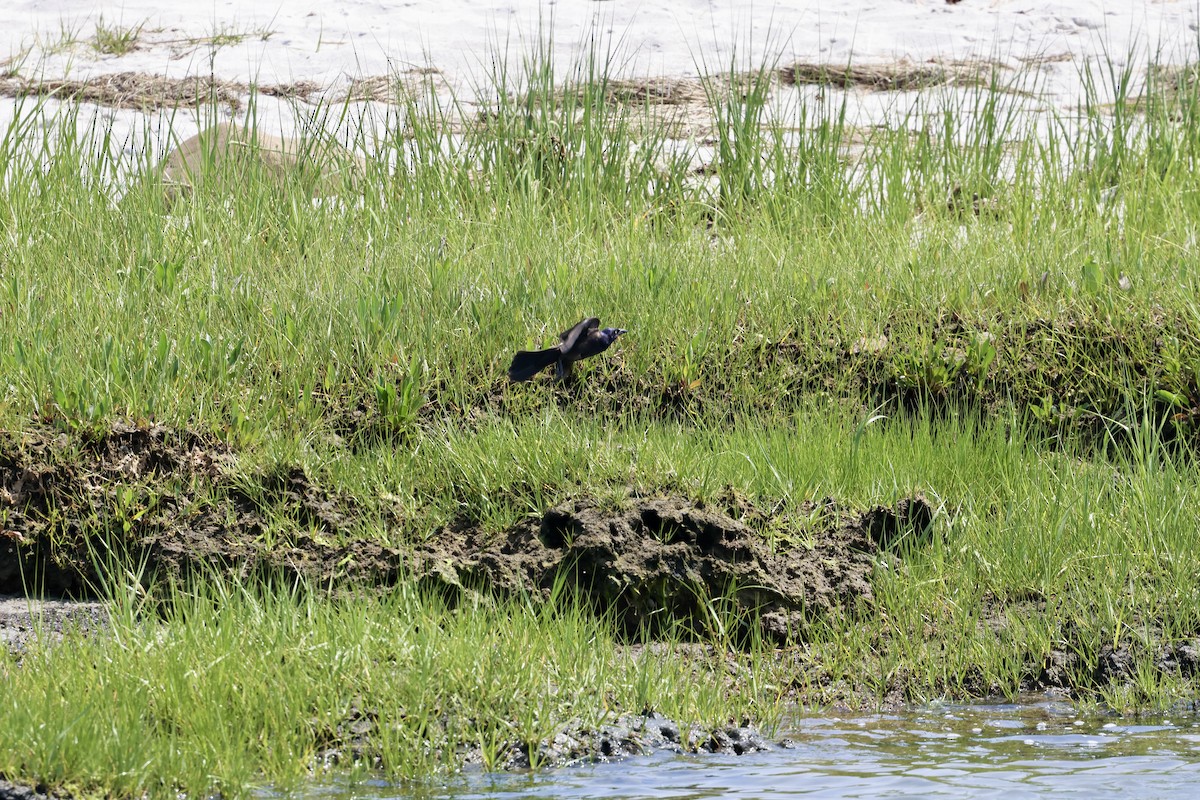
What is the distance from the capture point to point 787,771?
125 inches

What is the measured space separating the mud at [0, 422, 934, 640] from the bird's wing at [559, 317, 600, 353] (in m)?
0.89

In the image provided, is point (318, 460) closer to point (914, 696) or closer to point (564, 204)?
point (914, 696)

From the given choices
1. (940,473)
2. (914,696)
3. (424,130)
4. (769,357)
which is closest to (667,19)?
(424,130)

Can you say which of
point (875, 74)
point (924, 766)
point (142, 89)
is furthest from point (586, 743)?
point (875, 74)

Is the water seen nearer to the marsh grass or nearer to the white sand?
the marsh grass

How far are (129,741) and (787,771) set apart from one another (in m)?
1.54

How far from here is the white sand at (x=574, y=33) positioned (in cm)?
930

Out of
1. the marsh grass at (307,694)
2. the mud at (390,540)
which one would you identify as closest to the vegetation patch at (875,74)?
the mud at (390,540)

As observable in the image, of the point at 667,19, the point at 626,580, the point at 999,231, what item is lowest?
the point at 626,580

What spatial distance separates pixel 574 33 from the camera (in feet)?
32.5

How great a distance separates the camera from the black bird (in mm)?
4875

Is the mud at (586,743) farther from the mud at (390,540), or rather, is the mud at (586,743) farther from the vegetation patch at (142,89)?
the vegetation patch at (142,89)

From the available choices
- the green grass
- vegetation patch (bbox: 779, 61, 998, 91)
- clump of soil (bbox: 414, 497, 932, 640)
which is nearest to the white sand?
vegetation patch (bbox: 779, 61, 998, 91)

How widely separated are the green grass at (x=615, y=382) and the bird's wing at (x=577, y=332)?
0.20 m
